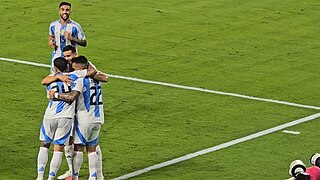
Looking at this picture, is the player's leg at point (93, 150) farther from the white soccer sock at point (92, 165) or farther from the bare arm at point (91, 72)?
the bare arm at point (91, 72)

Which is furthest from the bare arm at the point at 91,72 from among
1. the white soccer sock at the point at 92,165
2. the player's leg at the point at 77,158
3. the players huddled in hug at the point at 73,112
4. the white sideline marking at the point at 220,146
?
the white sideline marking at the point at 220,146

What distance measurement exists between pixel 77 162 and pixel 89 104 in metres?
0.92

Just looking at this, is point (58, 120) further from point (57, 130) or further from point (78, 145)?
point (78, 145)

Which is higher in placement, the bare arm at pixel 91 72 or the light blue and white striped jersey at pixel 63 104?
the bare arm at pixel 91 72

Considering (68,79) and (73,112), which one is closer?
(68,79)

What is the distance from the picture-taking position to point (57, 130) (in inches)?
691

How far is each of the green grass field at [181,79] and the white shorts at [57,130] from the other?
1057 mm

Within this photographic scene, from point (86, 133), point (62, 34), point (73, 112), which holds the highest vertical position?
point (62, 34)

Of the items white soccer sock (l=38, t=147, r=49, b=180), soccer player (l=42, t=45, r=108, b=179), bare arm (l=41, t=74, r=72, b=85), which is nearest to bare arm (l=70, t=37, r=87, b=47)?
soccer player (l=42, t=45, r=108, b=179)

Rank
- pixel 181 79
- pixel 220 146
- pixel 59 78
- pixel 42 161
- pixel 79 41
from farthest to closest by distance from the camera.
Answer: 1. pixel 181 79
2. pixel 220 146
3. pixel 79 41
4. pixel 42 161
5. pixel 59 78

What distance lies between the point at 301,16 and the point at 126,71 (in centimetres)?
763

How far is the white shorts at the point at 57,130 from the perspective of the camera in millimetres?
17469

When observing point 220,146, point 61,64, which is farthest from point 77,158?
point 220,146

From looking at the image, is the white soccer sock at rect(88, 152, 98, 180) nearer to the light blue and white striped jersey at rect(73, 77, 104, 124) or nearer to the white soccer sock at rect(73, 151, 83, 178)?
the white soccer sock at rect(73, 151, 83, 178)
